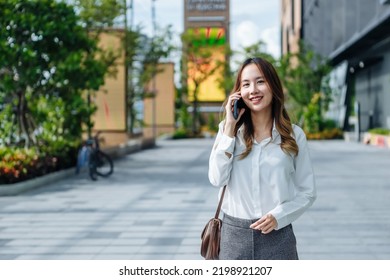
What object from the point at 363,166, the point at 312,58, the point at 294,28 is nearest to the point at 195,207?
the point at 363,166

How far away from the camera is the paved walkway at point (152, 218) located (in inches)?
305

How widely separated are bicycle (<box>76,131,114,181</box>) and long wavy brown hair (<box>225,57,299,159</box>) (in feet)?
44.0

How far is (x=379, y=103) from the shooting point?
37.2m

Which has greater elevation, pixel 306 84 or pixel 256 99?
pixel 256 99

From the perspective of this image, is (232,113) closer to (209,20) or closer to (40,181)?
(40,181)

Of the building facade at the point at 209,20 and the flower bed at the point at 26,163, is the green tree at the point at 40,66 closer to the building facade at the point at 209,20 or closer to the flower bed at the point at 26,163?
the flower bed at the point at 26,163

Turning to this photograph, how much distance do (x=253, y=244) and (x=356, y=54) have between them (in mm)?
40833

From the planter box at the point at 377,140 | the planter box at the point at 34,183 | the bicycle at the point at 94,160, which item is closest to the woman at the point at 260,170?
the planter box at the point at 34,183

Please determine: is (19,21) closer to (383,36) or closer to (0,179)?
(0,179)

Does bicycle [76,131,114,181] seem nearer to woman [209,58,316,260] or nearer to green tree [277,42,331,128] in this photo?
woman [209,58,316,260]

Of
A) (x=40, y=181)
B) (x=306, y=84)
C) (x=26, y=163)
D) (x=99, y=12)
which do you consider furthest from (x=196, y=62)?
(x=26, y=163)

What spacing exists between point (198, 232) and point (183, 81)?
152 feet

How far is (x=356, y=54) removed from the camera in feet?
139

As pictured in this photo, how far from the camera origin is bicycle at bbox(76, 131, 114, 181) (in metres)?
16.2
